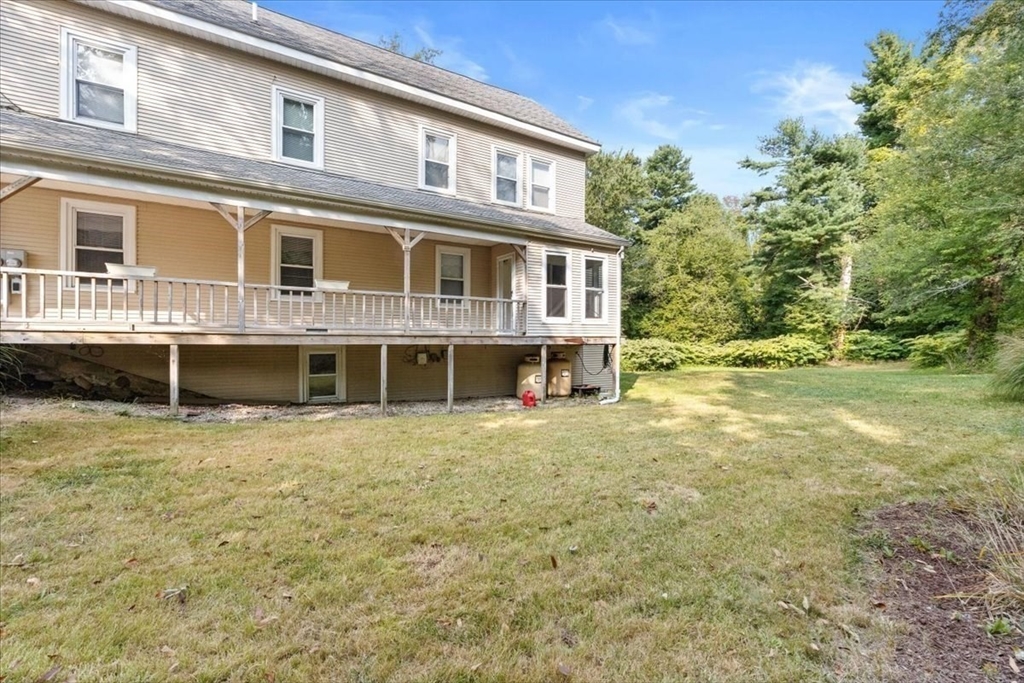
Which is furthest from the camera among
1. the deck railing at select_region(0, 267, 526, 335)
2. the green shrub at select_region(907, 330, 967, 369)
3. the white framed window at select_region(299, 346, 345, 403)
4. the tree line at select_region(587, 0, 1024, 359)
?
the green shrub at select_region(907, 330, 967, 369)

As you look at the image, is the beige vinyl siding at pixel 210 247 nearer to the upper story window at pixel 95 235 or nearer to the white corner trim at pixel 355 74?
the upper story window at pixel 95 235

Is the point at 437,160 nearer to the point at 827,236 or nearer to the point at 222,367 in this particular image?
the point at 222,367

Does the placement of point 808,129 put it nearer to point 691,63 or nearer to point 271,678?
point 691,63

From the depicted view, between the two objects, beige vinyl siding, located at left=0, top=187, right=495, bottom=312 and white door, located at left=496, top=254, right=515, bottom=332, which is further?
white door, located at left=496, top=254, right=515, bottom=332

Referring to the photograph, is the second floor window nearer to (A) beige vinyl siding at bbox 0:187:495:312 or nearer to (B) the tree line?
(A) beige vinyl siding at bbox 0:187:495:312

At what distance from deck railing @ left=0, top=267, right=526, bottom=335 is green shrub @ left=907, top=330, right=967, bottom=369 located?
682 inches

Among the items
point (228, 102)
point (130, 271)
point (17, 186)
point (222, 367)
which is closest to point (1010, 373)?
point (222, 367)

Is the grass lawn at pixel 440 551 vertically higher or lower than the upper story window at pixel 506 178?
lower

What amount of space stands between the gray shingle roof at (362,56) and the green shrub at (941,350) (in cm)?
1588

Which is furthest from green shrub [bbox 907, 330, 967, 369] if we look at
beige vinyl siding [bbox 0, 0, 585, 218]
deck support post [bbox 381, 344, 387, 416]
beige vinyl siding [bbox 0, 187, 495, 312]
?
deck support post [bbox 381, 344, 387, 416]

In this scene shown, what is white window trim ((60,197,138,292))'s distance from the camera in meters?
8.44

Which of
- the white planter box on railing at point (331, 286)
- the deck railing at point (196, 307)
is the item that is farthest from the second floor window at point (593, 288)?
the white planter box on railing at point (331, 286)

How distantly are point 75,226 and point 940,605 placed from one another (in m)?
12.0

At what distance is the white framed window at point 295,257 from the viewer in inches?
406
